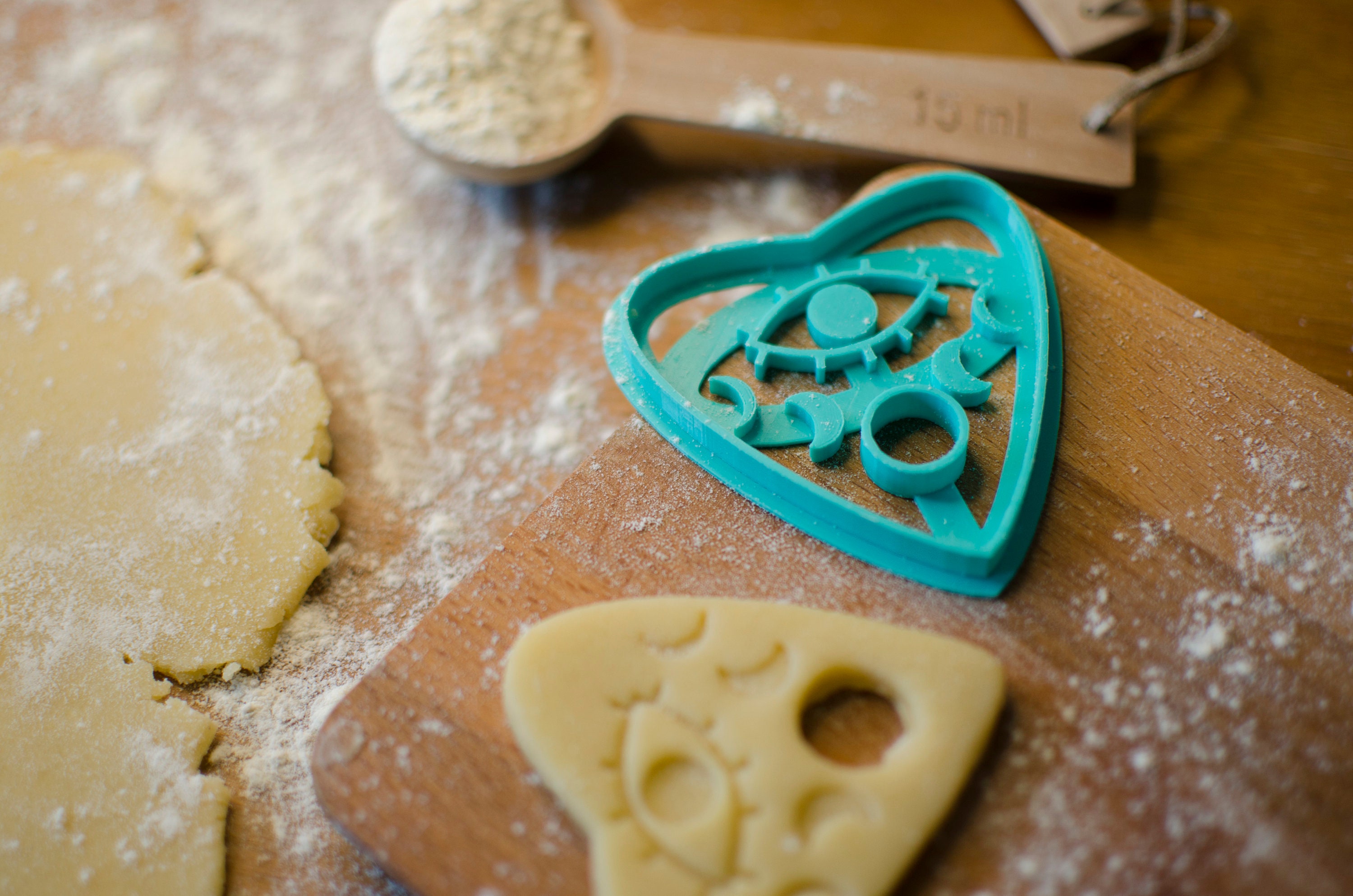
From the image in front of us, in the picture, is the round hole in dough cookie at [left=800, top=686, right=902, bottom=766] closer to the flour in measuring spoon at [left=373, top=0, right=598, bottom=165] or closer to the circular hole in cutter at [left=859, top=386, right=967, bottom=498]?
the circular hole in cutter at [left=859, top=386, right=967, bottom=498]

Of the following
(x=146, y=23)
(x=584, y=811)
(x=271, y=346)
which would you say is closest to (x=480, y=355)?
(x=271, y=346)

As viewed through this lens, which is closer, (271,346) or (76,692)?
(76,692)

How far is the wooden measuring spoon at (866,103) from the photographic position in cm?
85

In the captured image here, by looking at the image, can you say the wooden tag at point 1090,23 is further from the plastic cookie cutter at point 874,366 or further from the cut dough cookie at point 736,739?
the cut dough cookie at point 736,739

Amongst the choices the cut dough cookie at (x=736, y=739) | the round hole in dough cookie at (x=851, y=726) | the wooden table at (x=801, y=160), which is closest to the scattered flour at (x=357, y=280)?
the wooden table at (x=801, y=160)

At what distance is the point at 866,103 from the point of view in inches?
34.9

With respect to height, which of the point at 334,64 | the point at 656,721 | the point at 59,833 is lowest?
the point at 59,833

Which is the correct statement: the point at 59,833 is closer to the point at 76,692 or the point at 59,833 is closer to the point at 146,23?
the point at 76,692

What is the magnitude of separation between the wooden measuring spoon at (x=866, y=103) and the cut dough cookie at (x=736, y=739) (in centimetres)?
53

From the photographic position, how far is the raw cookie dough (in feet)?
1.97

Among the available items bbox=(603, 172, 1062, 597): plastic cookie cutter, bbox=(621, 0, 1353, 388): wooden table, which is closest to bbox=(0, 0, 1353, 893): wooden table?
bbox=(621, 0, 1353, 388): wooden table

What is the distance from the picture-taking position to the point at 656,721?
0.52 meters

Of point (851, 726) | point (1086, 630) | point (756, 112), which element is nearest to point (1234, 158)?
point (756, 112)

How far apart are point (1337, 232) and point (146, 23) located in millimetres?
1381
